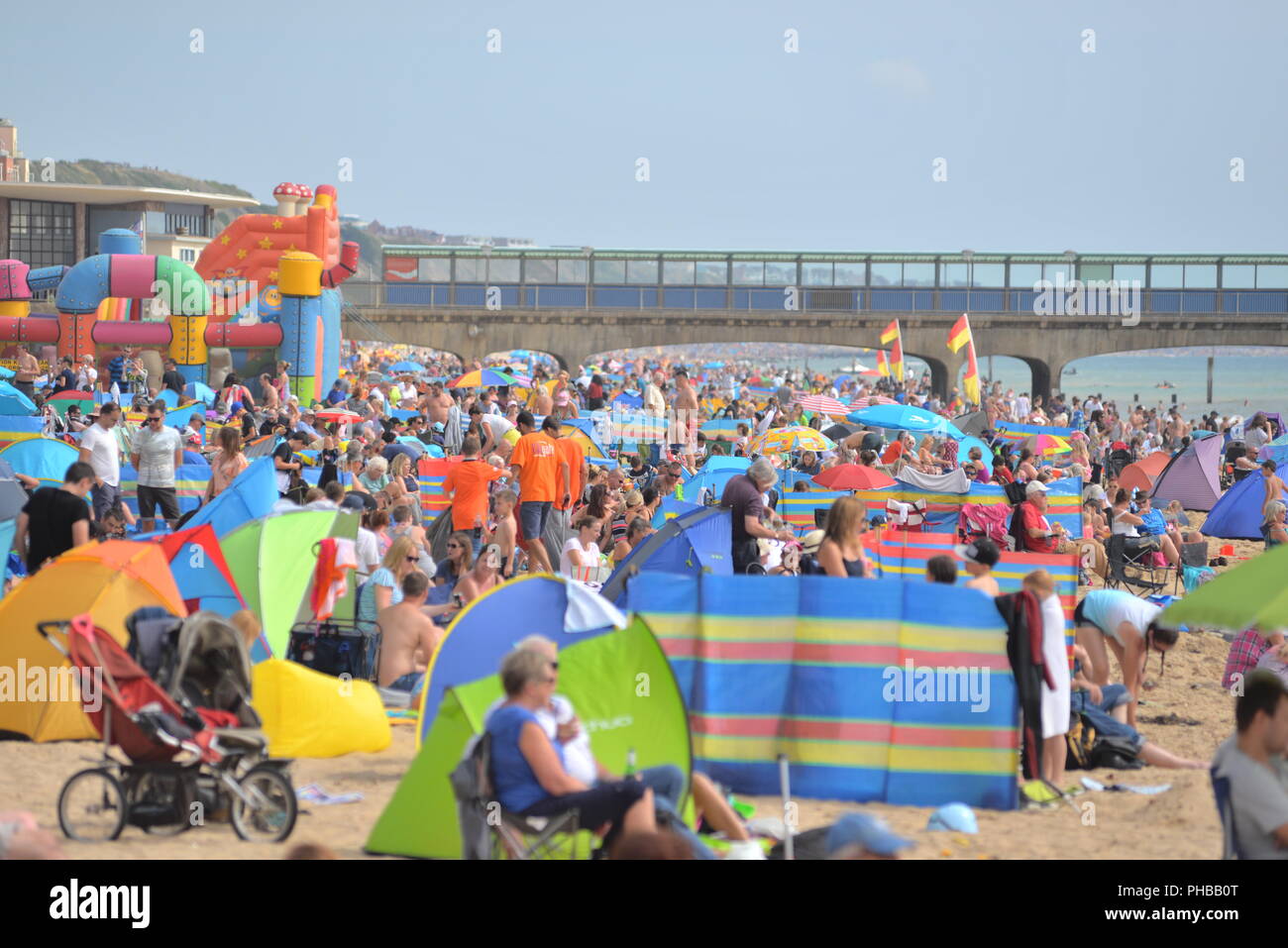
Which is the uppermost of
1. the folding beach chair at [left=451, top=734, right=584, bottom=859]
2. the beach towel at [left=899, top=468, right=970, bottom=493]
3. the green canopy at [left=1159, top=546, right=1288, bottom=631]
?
the green canopy at [left=1159, top=546, right=1288, bottom=631]

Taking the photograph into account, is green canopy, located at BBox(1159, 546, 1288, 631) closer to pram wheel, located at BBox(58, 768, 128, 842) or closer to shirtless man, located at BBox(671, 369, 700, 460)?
pram wheel, located at BBox(58, 768, 128, 842)

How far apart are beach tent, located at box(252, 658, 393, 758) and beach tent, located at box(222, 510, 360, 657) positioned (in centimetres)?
108

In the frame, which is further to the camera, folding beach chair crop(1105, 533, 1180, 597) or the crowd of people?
folding beach chair crop(1105, 533, 1180, 597)

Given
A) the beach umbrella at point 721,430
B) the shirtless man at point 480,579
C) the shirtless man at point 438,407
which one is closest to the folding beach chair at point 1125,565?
the shirtless man at point 480,579

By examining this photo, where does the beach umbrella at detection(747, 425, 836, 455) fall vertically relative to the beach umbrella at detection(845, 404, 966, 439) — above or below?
below

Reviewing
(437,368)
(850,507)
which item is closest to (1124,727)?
(850,507)

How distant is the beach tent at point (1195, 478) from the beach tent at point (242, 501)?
13.1 m

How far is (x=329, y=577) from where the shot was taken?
7957 millimetres

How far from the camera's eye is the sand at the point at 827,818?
535 cm

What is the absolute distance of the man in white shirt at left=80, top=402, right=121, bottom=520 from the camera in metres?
9.77

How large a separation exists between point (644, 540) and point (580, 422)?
836 cm

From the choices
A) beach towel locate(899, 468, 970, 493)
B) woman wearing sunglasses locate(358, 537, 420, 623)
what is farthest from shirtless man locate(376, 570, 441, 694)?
beach towel locate(899, 468, 970, 493)

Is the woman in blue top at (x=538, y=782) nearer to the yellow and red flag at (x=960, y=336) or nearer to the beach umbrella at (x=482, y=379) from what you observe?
the beach umbrella at (x=482, y=379)

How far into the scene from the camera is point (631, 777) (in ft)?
15.4
